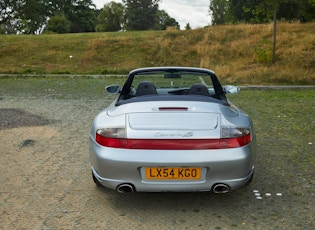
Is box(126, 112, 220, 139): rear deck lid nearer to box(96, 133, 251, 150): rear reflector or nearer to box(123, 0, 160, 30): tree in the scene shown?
box(96, 133, 251, 150): rear reflector

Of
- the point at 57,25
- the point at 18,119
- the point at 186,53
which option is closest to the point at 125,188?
the point at 18,119

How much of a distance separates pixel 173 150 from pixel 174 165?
0.13m

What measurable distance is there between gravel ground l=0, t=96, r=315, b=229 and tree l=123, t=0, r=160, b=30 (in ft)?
229

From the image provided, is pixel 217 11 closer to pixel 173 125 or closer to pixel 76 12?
pixel 76 12

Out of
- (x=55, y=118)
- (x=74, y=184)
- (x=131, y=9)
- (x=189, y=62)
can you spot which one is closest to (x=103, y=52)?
(x=189, y=62)

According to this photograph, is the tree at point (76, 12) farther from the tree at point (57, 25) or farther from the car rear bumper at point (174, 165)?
the car rear bumper at point (174, 165)

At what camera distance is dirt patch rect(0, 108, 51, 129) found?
300 inches

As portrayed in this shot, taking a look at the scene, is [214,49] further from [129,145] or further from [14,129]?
[129,145]

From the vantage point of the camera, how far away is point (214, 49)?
78.2 ft

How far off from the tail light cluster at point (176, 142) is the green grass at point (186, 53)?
12500mm

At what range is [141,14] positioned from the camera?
Result: 7306 centimetres

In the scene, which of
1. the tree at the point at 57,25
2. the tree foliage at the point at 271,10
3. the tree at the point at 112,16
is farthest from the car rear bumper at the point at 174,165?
the tree at the point at 112,16

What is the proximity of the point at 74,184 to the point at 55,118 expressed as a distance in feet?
13.7

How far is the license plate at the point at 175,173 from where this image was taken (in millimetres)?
3336
